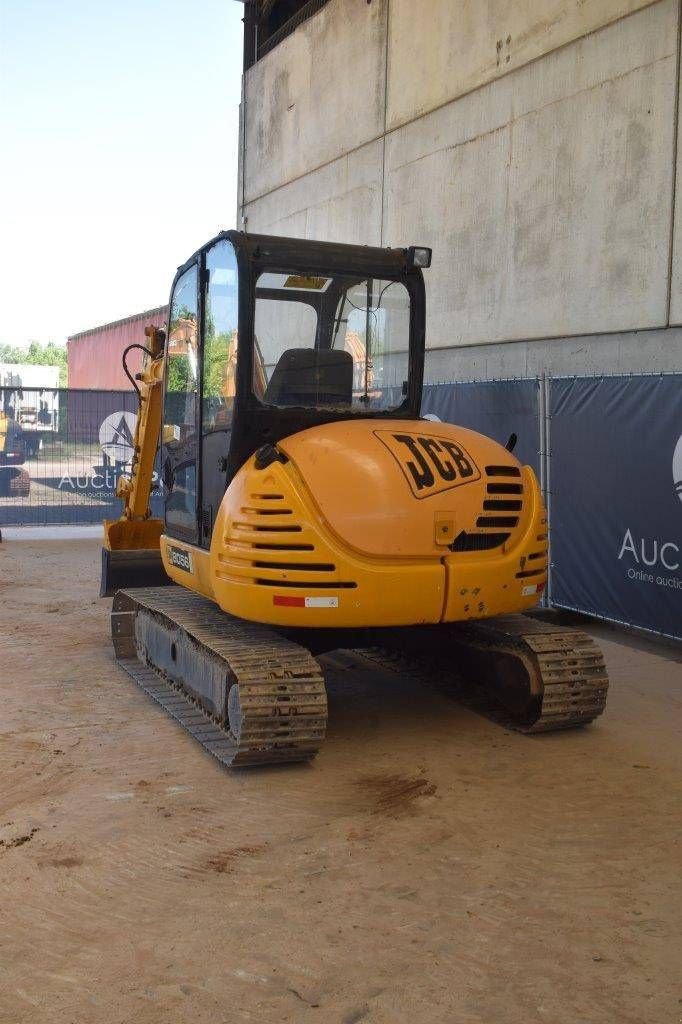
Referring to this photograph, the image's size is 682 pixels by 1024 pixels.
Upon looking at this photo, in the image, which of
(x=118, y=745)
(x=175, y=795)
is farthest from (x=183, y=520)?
(x=175, y=795)

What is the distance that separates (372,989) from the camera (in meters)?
3.34

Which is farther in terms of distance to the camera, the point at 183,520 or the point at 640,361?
the point at 640,361

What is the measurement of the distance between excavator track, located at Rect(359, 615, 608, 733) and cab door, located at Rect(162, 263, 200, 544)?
1663 mm

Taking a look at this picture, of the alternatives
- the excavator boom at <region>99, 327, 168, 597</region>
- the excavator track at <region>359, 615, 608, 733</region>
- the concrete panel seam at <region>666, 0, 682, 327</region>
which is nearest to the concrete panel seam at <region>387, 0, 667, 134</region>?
the concrete panel seam at <region>666, 0, 682, 327</region>

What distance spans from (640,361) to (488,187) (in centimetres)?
324

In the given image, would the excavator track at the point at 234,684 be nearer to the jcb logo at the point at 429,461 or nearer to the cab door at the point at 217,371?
the cab door at the point at 217,371

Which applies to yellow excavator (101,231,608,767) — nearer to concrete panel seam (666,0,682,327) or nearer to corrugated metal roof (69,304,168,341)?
concrete panel seam (666,0,682,327)

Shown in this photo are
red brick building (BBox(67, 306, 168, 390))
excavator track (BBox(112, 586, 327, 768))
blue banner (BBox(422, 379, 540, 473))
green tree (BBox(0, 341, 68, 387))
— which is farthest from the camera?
green tree (BBox(0, 341, 68, 387))

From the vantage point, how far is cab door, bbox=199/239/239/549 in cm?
591

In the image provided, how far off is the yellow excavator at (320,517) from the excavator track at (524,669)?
0.6 inches

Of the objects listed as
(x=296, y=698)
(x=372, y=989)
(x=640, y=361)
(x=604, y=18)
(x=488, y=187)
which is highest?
(x=604, y=18)

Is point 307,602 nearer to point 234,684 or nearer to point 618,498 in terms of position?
point 234,684

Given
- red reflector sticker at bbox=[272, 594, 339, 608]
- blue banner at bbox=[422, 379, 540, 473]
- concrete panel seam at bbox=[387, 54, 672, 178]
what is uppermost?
concrete panel seam at bbox=[387, 54, 672, 178]

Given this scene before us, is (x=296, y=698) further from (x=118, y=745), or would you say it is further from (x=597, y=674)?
(x=597, y=674)
